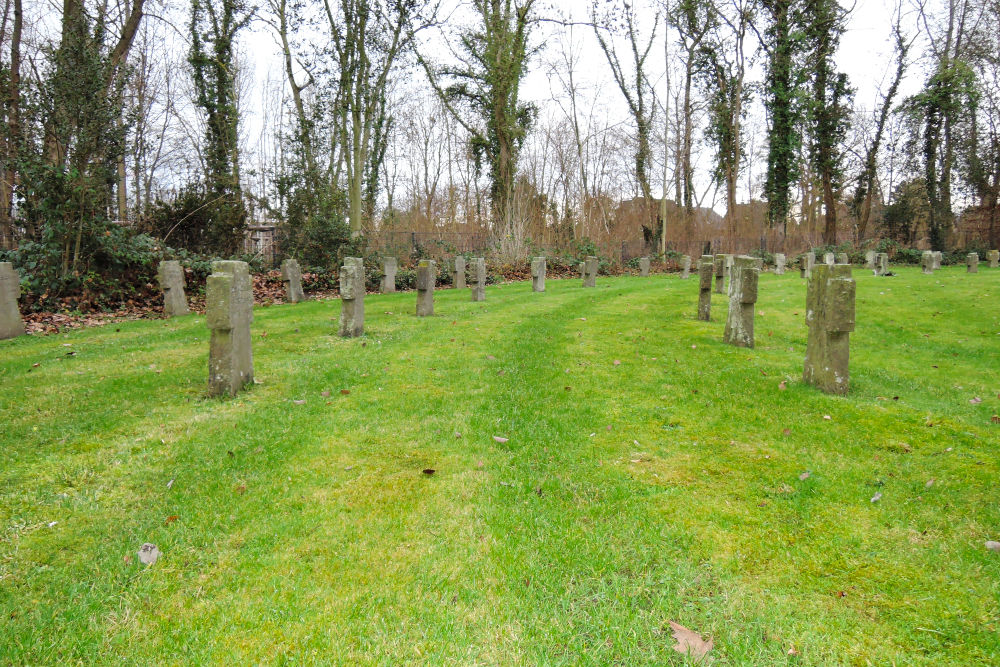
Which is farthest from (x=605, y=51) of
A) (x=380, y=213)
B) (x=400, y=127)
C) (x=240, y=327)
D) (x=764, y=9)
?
(x=240, y=327)

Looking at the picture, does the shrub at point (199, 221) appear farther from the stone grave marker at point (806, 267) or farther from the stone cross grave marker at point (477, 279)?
the stone grave marker at point (806, 267)

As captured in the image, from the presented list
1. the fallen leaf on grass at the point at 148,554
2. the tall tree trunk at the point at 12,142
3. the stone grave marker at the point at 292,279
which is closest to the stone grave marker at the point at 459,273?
the stone grave marker at the point at 292,279

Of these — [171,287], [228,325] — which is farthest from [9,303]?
[228,325]

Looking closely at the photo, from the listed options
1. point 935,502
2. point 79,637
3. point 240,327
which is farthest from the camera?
point 240,327

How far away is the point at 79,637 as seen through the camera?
2.47 meters

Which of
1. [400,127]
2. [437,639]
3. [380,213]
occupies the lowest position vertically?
[437,639]

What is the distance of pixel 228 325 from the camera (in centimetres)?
589

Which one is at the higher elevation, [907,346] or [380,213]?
[380,213]

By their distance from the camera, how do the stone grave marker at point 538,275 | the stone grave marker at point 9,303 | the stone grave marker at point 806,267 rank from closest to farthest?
the stone grave marker at point 9,303, the stone grave marker at point 538,275, the stone grave marker at point 806,267

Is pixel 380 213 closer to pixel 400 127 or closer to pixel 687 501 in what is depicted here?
pixel 400 127

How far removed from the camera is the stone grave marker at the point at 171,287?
13227mm

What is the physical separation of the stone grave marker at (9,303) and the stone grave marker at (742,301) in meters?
12.8

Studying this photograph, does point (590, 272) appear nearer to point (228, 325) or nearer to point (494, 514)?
point (228, 325)

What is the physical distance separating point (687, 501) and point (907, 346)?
809 centimetres
